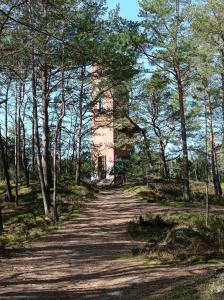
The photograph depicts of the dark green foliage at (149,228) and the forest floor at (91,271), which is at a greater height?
the dark green foliage at (149,228)

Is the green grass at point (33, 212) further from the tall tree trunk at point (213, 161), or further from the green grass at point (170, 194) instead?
the tall tree trunk at point (213, 161)

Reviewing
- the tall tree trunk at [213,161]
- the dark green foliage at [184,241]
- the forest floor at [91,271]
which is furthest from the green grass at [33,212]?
the tall tree trunk at [213,161]

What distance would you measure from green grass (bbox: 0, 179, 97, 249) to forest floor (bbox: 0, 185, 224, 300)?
88 cm

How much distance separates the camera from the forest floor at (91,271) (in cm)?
753

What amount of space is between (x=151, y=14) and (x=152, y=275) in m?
17.6

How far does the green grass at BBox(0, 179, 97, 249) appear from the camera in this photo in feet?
50.4

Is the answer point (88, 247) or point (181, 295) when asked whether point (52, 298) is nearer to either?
point (181, 295)

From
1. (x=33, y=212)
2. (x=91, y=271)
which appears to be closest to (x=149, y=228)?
(x=91, y=271)

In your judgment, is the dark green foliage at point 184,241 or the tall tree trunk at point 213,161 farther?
the tall tree trunk at point 213,161

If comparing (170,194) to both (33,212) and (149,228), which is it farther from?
(149,228)

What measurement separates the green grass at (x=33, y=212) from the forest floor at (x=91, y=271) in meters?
A: 0.88

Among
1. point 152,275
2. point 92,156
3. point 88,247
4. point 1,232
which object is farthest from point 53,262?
point 92,156

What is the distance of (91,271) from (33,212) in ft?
39.6

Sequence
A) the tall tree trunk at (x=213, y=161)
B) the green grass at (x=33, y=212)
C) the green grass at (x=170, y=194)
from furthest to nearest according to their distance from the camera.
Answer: the tall tree trunk at (x=213, y=161), the green grass at (x=170, y=194), the green grass at (x=33, y=212)
